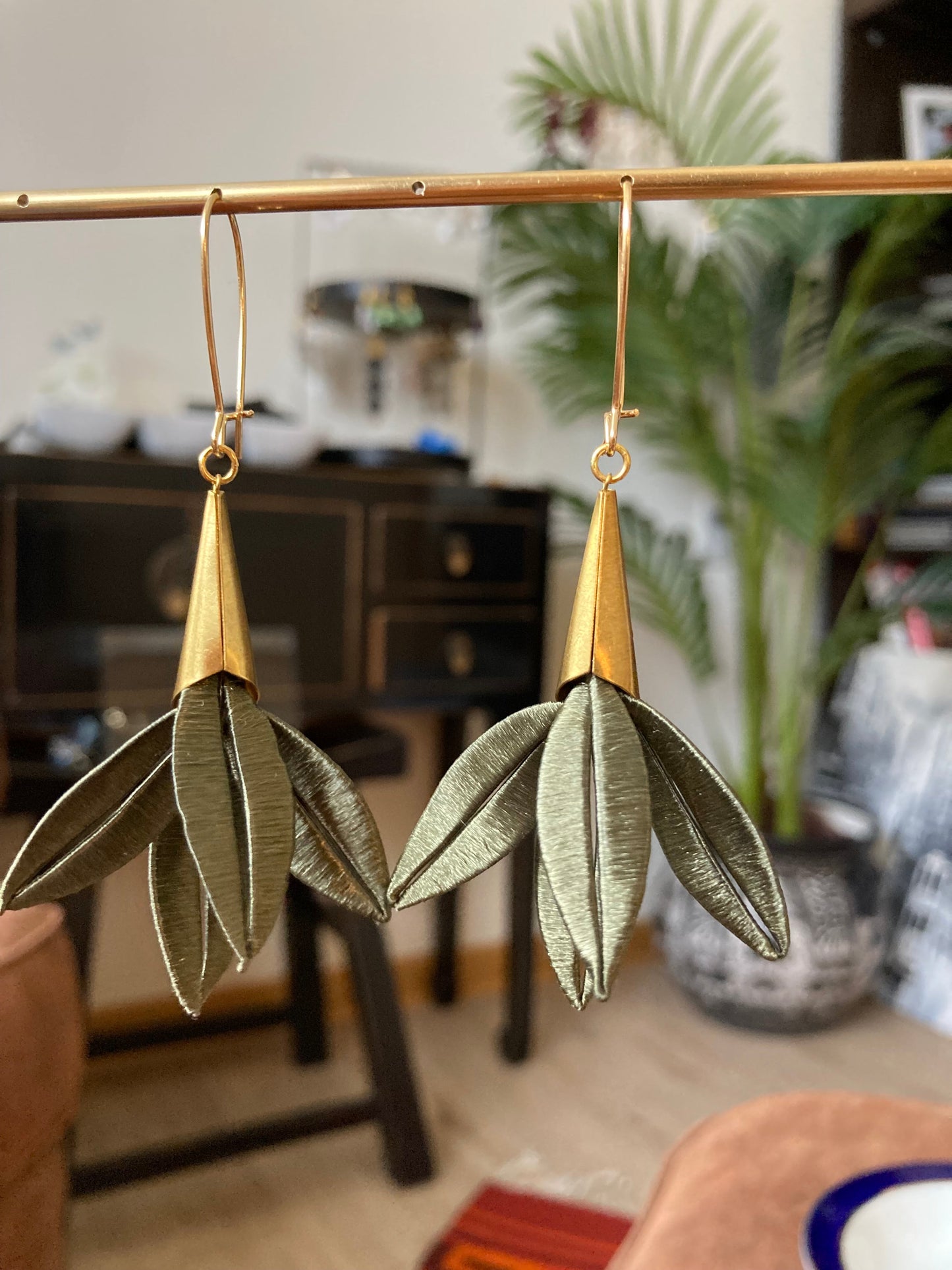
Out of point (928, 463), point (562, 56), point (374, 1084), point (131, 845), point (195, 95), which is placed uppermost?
point (562, 56)

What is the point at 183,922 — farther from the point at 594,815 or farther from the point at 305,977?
the point at 305,977

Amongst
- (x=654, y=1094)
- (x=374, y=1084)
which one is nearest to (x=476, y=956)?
(x=654, y=1094)

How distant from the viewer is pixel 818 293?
1934mm

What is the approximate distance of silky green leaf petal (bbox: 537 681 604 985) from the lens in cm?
29

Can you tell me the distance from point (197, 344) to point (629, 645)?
1488mm

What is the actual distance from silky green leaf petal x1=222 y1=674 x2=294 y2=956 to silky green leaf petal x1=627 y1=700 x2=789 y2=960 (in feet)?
0.41

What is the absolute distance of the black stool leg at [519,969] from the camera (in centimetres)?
167

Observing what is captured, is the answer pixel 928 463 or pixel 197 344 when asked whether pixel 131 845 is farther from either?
pixel 928 463

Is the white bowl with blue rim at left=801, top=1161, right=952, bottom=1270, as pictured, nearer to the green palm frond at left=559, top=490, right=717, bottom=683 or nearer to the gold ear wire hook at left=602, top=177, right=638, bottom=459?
the gold ear wire hook at left=602, top=177, right=638, bottom=459

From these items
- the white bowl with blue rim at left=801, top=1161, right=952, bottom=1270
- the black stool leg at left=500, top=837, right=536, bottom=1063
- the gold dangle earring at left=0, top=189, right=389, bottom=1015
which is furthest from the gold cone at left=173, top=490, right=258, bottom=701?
the black stool leg at left=500, top=837, right=536, bottom=1063

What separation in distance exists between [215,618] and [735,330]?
163cm

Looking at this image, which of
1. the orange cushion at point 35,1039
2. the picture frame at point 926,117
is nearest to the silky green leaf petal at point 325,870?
the orange cushion at point 35,1039

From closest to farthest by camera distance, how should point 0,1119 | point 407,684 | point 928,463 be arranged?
point 0,1119
point 407,684
point 928,463

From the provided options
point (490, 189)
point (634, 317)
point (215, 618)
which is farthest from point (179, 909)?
point (634, 317)
